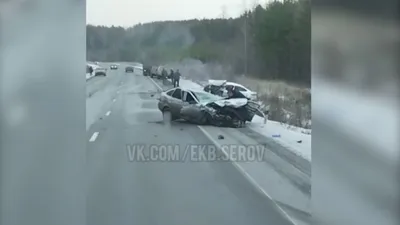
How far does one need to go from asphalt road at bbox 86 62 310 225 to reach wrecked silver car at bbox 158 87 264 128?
0.04m

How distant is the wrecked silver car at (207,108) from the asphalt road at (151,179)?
0.13 ft

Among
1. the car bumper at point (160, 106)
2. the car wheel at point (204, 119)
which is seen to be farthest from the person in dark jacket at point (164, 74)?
the car wheel at point (204, 119)

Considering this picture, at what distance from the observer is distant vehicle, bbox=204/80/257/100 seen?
2.68m

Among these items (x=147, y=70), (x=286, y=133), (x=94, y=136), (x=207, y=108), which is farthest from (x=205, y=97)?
(x=94, y=136)

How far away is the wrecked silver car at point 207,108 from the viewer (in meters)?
2.69

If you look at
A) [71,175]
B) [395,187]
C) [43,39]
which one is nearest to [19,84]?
[43,39]

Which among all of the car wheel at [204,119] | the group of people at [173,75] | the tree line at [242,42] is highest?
the tree line at [242,42]

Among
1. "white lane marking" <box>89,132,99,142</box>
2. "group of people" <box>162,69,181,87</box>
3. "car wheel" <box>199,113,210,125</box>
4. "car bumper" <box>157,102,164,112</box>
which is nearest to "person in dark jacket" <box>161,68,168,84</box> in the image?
"group of people" <box>162,69,181,87</box>

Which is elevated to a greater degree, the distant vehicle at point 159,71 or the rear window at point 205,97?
the distant vehicle at point 159,71

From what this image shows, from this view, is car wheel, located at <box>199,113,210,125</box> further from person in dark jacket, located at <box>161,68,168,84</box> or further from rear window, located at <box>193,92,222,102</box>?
person in dark jacket, located at <box>161,68,168,84</box>

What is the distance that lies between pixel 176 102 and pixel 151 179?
34 cm

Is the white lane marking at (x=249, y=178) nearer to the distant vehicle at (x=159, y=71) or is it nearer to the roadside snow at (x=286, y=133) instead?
the roadside snow at (x=286, y=133)

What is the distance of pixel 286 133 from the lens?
2.67 meters

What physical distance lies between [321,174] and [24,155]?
121 cm
